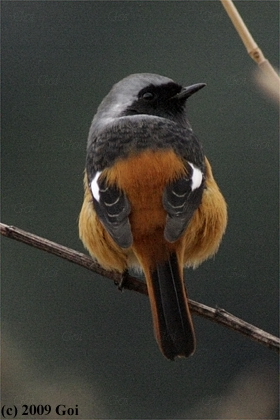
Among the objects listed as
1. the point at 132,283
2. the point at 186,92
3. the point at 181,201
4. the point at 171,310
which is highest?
the point at 186,92

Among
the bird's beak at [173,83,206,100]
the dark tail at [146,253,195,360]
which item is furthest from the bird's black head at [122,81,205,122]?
the dark tail at [146,253,195,360]

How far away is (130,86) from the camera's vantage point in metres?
3.54

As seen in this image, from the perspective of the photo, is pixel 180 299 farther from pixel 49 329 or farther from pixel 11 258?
pixel 11 258

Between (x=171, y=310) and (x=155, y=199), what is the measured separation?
0.51 metres

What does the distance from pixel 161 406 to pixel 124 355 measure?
1.61 feet

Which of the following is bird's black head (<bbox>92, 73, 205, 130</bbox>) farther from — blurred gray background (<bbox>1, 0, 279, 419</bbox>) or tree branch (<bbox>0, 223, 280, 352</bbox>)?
tree branch (<bbox>0, 223, 280, 352</bbox>)

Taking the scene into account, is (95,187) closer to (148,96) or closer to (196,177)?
(196,177)

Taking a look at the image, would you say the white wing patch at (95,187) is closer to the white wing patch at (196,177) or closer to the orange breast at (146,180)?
the orange breast at (146,180)

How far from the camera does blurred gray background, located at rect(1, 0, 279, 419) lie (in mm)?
3846

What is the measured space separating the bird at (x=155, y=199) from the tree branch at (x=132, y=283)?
0.25 ft

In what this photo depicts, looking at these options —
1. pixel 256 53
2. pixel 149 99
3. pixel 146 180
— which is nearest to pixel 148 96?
pixel 149 99

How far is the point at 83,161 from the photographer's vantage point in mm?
4184

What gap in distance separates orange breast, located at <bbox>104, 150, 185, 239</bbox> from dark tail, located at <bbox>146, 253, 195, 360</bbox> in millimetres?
173

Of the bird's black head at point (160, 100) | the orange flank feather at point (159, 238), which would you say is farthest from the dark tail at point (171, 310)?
the bird's black head at point (160, 100)
